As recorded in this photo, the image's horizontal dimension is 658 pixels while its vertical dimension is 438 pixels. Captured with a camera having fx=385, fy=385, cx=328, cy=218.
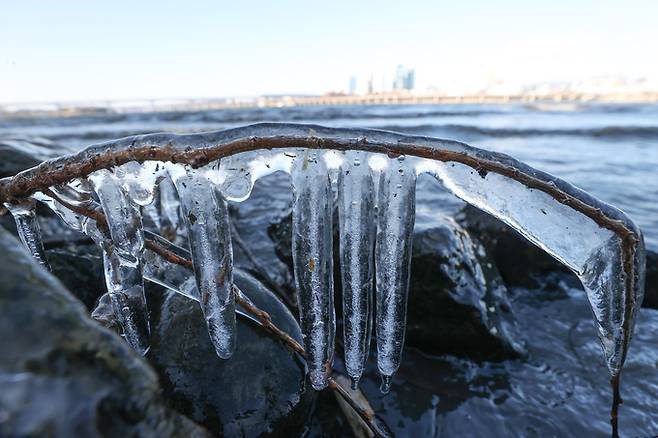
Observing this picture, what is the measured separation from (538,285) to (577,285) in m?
0.36

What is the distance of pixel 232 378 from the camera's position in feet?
5.69

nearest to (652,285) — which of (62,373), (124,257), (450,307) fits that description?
(450,307)

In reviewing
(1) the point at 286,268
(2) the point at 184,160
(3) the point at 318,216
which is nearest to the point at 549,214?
(3) the point at 318,216

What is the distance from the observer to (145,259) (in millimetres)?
1565

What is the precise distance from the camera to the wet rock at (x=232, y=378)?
1.67 m

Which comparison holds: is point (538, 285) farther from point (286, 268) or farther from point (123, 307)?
point (123, 307)

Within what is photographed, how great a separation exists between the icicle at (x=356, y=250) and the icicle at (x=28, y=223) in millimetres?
1128

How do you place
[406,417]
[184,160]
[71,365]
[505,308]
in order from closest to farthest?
[71,365], [184,160], [406,417], [505,308]

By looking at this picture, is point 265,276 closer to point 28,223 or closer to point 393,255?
point 28,223

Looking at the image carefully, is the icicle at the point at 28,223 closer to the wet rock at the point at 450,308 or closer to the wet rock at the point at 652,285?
the wet rock at the point at 450,308

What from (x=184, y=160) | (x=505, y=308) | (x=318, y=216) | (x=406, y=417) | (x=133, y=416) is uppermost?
(x=184, y=160)

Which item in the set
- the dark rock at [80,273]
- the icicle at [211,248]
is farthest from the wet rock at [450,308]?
the dark rock at [80,273]

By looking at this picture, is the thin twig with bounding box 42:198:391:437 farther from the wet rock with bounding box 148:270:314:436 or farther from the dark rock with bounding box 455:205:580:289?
the dark rock with bounding box 455:205:580:289

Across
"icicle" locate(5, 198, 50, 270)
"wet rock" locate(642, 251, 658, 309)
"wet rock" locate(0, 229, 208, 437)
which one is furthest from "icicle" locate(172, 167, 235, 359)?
"wet rock" locate(642, 251, 658, 309)
